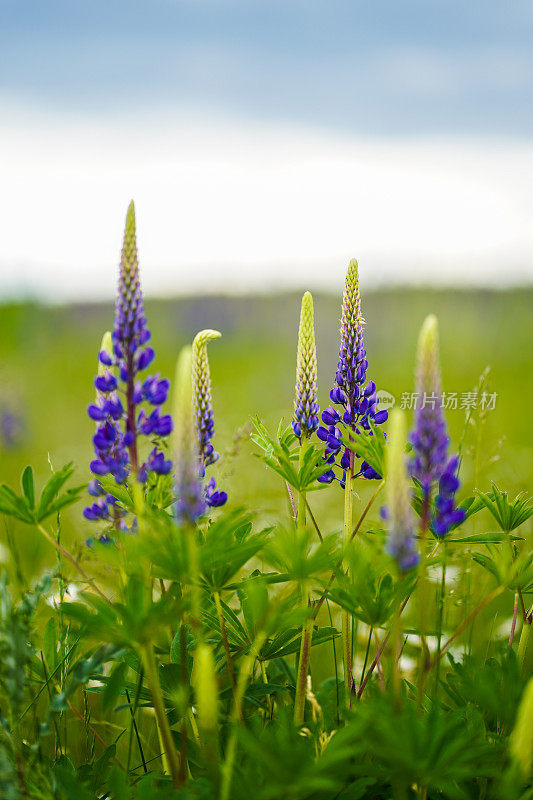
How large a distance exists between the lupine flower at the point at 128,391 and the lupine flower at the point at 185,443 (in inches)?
9.9

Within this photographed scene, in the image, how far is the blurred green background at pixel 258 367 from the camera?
5.77m

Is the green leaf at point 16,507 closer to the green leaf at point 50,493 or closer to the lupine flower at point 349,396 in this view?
the green leaf at point 50,493

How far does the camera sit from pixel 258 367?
12.3 m

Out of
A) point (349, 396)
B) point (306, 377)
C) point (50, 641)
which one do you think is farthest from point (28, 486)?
point (349, 396)

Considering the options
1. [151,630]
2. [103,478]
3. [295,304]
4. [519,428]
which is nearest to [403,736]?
[151,630]

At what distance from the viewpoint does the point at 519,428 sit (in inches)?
294

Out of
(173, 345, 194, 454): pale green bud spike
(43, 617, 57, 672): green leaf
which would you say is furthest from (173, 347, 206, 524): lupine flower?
(43, 617, 57, 672): green leaf

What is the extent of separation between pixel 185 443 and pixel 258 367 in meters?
10.9

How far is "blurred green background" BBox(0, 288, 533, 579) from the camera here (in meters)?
5.77

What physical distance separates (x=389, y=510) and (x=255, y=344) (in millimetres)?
13297

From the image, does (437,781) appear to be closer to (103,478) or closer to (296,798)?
(296,798)

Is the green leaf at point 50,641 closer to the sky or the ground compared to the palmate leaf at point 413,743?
closer to the ground

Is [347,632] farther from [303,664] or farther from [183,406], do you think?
[183,406]

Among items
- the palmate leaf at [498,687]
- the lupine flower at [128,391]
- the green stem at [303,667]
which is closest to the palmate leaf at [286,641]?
the green stem at [303,667]
